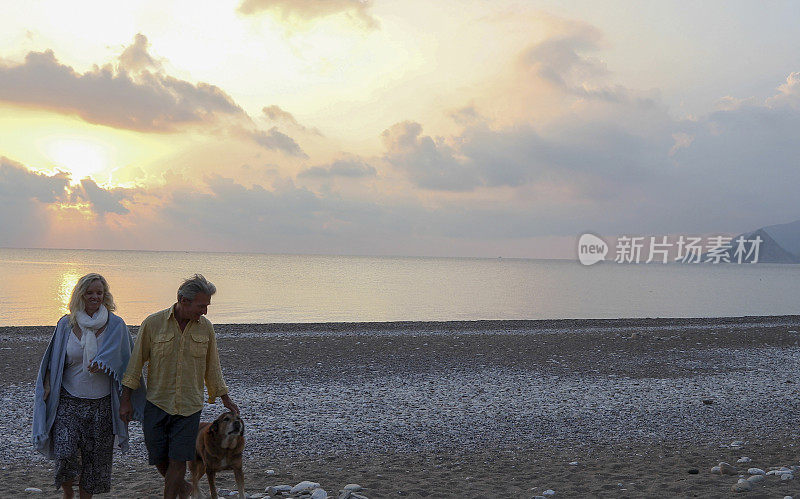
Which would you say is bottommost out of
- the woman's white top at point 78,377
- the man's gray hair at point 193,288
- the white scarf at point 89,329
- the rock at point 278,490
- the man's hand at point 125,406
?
the rock at point 278,490

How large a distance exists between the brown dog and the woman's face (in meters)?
1.43

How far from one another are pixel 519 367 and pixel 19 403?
11.0 m

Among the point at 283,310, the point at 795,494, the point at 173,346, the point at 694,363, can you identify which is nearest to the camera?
the point at 173,346

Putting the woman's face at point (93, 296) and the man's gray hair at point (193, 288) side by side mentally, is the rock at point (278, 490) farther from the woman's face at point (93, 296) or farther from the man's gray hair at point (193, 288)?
the woman's face at point (93, 296)

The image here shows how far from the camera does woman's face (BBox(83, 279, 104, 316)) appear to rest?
19.1 ft

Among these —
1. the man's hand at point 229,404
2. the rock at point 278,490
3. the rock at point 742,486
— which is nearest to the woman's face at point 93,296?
the man's hand at point 229,404

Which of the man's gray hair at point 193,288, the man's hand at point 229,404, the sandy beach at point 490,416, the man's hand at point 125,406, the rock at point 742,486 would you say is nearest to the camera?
the man's gray hair at point 193,288

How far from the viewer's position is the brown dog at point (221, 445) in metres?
6.06

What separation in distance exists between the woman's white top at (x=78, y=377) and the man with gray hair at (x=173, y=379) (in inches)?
9.1

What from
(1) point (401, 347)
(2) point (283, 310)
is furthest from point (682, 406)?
(2) point (283, 310)

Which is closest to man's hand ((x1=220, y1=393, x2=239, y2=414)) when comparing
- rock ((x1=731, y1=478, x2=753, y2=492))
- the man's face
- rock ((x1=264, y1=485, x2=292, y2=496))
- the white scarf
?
the man's face

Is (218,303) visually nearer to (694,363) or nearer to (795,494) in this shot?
(694,363)

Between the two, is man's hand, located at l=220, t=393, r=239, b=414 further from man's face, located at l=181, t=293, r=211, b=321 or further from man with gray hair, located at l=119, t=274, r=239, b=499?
man's face, located at l=181, t=293, r=211, b=321

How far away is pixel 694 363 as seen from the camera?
18.7 m
